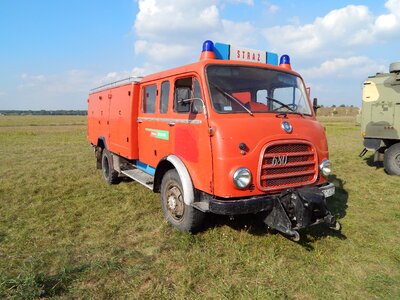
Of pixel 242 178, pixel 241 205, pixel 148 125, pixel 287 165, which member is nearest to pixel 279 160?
pixel 287 165

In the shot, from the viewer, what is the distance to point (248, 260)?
4.11 metres

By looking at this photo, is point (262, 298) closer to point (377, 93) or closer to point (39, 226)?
point (39, 226)

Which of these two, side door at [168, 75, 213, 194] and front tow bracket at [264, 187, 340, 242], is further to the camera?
side door at [168, 75, 213, 194]

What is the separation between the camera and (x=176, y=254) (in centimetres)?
427

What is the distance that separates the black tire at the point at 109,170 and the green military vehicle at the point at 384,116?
7746 millimetres

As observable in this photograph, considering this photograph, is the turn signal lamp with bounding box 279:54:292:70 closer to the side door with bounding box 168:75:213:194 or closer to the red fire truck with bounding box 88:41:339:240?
the red fire truck with bounding box 88:41:339:240

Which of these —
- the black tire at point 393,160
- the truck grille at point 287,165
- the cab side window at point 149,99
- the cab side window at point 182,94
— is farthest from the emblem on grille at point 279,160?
the black tire at point 393,160

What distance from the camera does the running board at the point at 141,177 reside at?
603 centimetres

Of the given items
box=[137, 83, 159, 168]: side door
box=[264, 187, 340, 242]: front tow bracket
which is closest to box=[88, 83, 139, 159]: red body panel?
box=[137, 83, 159, 168]: side door

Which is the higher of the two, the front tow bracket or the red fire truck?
the red fire truck

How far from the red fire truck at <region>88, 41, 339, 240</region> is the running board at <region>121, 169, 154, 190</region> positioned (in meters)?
0.10

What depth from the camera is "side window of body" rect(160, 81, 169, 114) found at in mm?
5438

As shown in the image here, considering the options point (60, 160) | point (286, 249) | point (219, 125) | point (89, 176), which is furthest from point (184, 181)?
point (60, 160)

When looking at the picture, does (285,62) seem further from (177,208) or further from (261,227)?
(177,208)
